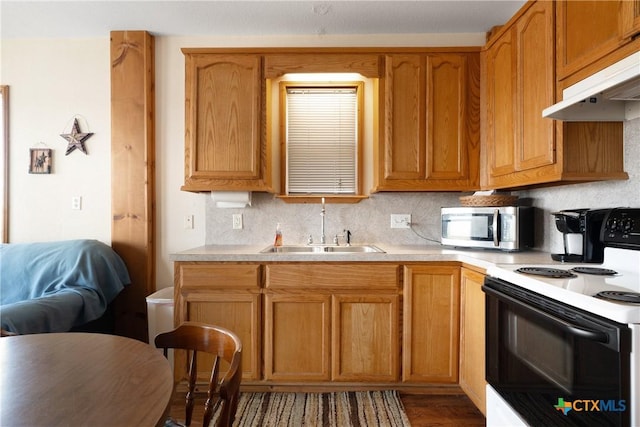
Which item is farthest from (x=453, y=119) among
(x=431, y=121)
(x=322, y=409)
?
(x=322, y=409)

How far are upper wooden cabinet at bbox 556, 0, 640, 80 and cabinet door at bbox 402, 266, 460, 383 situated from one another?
1.23 meters

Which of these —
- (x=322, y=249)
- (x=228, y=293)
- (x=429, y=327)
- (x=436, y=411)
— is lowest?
(x=436, y=411)

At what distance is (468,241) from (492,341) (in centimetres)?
84

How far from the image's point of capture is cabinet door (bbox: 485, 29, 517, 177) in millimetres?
1967

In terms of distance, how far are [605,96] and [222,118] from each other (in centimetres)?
208

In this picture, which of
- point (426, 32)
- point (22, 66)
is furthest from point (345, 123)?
point (22, 66)

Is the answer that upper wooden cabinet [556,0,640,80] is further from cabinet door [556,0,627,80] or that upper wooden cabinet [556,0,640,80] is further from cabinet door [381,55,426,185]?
cabinet door [381,55,426,185]

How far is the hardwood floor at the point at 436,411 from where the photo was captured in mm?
1870

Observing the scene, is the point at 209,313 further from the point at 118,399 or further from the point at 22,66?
the point at 22,66

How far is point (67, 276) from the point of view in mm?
2252

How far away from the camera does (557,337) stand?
3.63ft

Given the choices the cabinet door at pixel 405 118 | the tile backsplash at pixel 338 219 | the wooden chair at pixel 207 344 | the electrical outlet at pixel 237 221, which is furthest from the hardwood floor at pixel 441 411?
the electrical outlet at pixel 237 221

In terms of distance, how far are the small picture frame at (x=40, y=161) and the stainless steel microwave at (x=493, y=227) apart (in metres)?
3.18

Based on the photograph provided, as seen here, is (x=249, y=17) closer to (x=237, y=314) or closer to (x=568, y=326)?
(x=237, y=314)
